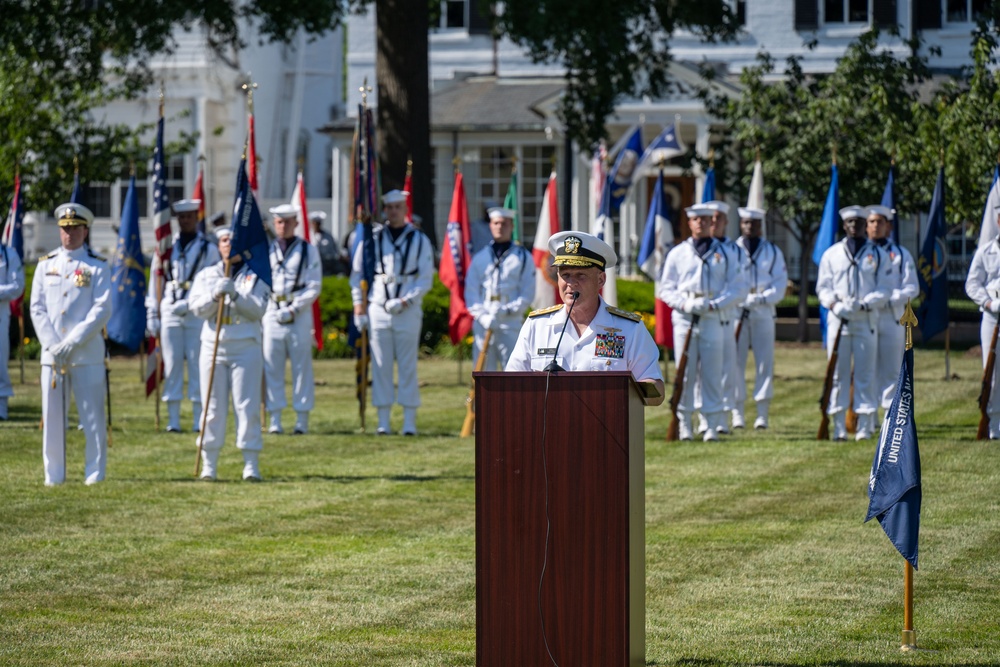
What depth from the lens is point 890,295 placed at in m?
15.9

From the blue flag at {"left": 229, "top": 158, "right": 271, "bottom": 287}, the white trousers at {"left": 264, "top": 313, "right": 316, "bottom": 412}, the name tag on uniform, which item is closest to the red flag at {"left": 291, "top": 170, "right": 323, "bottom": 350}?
the white trousers at {"left": 264, "top": 313, "right": 316, "bottom": 412}

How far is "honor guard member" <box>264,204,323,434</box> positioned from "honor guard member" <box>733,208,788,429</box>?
471 centimetres

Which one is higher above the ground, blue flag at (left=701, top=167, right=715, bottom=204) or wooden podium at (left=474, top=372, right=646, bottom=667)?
blue flag at (left=701, top=167, right=715, bottom=204)

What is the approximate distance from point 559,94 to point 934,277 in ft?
62.3

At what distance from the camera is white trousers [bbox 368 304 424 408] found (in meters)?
17.1

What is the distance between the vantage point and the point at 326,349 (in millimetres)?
27094

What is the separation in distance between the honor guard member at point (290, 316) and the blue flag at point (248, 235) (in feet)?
9.39

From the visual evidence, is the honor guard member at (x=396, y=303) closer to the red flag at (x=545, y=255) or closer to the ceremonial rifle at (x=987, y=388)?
the red flag at (x=545, y=255)

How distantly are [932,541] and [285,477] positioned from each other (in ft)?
18.8

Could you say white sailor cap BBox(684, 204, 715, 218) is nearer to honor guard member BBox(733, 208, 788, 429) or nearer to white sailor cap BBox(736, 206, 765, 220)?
honor guard member BBox(733, 208, 788, 429)

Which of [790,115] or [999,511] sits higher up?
[790,115]

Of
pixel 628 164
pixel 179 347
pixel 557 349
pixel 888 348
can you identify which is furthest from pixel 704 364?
pixel 557 349

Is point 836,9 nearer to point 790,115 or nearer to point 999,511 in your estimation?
point 790,115

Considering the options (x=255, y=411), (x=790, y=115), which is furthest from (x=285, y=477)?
(x=790, y=115)
